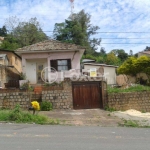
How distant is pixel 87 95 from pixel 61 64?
186 inches

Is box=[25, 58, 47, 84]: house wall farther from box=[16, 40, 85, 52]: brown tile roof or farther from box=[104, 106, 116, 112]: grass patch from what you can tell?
box=[104, 106, 116, 112]: grass patch

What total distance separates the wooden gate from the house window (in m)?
3.63

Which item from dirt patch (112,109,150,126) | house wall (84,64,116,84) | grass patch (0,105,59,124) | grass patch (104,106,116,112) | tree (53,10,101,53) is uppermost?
tree (53,10,101,53)

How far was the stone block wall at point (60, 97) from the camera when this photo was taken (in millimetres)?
16250

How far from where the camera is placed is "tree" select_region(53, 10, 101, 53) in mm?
45312

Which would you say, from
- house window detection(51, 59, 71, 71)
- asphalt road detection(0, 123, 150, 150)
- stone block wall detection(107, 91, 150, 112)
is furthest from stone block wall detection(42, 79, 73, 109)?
asphalt road detection(0, 123, 150, 150)

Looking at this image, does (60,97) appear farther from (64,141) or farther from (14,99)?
(64,141)

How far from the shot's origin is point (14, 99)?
1608cm

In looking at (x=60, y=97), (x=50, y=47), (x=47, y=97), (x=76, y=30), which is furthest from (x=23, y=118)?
(x=76, y=30)

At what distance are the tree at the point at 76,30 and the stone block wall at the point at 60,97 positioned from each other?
29238 millimetres

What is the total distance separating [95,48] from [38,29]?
1417 centimetres

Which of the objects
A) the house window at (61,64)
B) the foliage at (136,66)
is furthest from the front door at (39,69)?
the foliage at (136,66)

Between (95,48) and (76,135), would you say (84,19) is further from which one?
(76,135)

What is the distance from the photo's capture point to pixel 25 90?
53.1 feet
